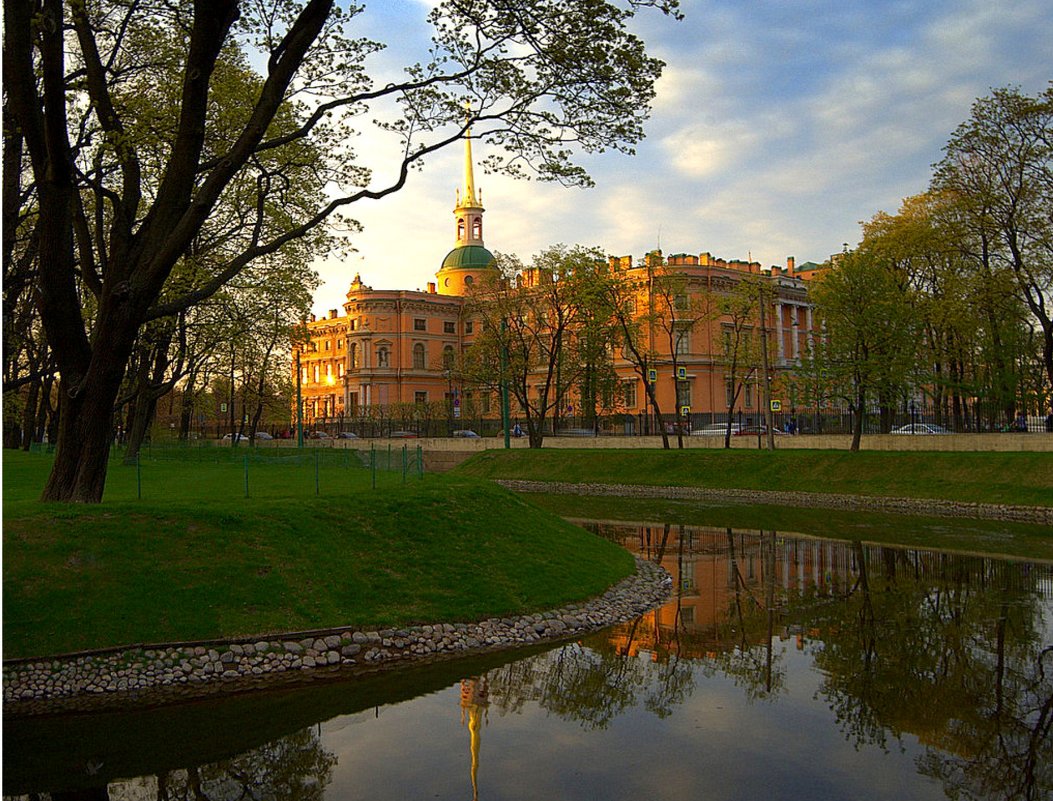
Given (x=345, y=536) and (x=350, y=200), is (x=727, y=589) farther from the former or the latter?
(x=350, y=200)

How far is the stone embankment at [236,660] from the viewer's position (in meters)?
12.6

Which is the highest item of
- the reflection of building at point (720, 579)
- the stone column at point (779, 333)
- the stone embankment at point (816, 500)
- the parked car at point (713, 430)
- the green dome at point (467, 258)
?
the green dome at point (467, 258)

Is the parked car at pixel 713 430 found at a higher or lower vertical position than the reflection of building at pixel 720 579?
higher

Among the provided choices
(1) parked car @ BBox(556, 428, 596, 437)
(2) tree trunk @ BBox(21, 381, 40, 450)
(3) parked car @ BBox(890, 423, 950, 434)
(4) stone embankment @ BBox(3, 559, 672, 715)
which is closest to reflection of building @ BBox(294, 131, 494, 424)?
(1) parked car @ BBox(556, 428, 596, 437)

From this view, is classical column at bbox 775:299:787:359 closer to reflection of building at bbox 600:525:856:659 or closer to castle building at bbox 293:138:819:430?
castle building at bbox 293:138:819:430

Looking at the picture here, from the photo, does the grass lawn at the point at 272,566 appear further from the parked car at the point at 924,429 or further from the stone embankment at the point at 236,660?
the parked car at the point at 924,429

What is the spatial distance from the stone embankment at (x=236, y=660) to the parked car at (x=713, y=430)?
4482 cm

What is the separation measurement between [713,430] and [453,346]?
4169 cm

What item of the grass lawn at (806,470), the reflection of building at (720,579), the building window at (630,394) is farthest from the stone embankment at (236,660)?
the building window at (630,394)

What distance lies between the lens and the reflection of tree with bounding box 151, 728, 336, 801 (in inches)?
385

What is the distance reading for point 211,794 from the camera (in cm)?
977

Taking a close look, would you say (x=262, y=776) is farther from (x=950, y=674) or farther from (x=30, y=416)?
(x=30, y=416)

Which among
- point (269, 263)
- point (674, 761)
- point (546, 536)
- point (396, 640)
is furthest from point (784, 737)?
point (269, 263)

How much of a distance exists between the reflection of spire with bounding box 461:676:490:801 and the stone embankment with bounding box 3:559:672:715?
155 centimetres
